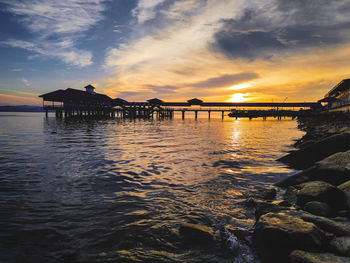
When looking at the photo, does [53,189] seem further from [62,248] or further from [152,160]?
[152,160]

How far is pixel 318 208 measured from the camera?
12.6ft

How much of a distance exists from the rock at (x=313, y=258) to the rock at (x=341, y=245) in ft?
0.44

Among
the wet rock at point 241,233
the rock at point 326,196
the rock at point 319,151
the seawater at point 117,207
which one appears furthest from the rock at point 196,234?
the rock at point 319,151

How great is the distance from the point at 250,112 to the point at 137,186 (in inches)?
4064

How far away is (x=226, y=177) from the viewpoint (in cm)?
725

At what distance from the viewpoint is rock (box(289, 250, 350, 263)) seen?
243cm

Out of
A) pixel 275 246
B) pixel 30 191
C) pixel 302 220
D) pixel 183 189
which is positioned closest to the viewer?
pixel 275 246

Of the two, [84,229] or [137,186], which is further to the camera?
[137,186]

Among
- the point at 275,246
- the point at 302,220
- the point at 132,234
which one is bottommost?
the point at 132,234

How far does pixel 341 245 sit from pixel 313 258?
1.75ft

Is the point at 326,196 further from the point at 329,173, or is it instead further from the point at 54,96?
the point at 54,96

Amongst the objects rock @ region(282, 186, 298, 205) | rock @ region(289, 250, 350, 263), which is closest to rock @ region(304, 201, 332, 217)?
rock @ region(282, 186, 298, 205)

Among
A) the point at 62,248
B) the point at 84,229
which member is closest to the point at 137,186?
the point at 84,229

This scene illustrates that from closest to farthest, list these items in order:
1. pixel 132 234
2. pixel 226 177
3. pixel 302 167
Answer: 1. pixel 132 234
2. pixel 226 177
3. pixel 302 167
